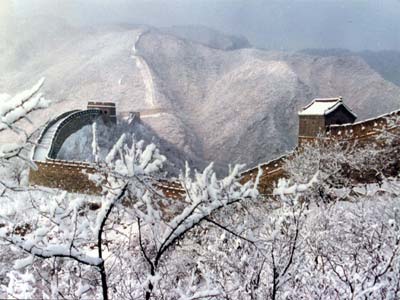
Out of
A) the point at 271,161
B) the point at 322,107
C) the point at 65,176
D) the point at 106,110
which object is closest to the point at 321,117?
the point at 322,107

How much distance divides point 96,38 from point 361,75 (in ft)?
147

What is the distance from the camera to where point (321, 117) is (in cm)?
1631

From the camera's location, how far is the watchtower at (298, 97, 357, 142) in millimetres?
16192

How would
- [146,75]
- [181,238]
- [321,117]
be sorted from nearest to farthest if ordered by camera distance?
[181,238] → [321,117] → [146,75]

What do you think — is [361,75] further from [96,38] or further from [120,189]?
[120,189]

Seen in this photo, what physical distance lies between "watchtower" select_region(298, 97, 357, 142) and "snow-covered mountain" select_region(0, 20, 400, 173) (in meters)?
24.9

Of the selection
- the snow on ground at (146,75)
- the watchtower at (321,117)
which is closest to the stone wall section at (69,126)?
the watchtower at (321,117)

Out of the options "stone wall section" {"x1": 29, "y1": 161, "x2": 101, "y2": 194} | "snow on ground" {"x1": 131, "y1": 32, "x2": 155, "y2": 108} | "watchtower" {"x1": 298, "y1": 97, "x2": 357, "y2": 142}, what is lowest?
"stone wall section" {"x1": 29, "y1": 161, "x2": 101, "y2": 194}

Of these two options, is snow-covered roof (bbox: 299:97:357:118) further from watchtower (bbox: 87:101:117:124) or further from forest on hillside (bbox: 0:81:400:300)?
watchtower (bbox: 87:101:117:124)

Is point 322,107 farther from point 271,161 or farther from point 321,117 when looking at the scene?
point 271,161

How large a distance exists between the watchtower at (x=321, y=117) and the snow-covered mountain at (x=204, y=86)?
81.6 ft

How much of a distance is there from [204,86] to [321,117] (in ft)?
155

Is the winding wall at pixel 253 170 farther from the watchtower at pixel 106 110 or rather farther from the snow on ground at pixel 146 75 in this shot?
the snow on ground at pixel 146 75

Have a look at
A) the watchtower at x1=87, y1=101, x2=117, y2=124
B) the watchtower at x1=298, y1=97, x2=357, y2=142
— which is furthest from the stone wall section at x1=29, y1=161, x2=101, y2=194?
the watchtower at x1=87, y1=101, x2=117, y2=124
